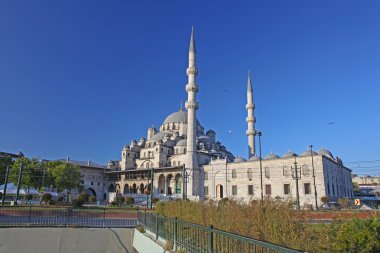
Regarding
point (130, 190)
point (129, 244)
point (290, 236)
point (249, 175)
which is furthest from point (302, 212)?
point (130, 190)

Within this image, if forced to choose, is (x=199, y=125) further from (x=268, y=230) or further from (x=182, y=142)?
(x=268, y=230)

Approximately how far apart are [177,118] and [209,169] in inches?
806

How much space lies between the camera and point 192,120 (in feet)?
145

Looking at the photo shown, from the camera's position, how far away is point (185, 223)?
21.4 ft

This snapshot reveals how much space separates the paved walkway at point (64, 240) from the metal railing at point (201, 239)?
311 cm

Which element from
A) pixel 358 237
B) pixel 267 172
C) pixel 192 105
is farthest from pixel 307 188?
pixel 358 237

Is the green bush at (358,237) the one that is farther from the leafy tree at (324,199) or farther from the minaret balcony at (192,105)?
the minaret balcony at (192,105)

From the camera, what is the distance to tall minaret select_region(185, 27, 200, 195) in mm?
43875

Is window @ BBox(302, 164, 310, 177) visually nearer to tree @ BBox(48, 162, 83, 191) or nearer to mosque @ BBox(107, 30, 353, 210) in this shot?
mosque @ BBox(107, 30, 353, 210)

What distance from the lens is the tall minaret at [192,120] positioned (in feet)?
144

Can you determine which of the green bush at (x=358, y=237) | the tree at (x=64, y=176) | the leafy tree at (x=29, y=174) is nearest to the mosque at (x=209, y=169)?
the tree at (x=64, y=176)

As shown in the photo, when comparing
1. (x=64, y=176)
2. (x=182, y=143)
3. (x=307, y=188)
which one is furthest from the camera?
(x=182, y=143)

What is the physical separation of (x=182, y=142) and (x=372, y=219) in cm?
5044

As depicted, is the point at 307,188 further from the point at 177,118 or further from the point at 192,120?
the point at 177,118
